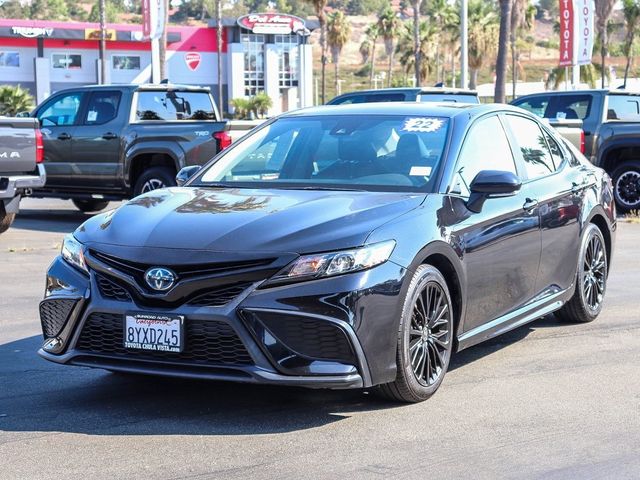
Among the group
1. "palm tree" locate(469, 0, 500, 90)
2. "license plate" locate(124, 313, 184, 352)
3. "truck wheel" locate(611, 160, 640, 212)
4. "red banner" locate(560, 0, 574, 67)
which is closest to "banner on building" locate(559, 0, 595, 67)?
"red banner" locate(560, 0, 574, 67)

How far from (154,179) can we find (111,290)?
34.5 ft

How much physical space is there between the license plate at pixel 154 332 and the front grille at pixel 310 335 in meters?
0.43

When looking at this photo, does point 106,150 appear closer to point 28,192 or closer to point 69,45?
point 28,192

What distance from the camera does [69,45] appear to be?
6391 centimetres

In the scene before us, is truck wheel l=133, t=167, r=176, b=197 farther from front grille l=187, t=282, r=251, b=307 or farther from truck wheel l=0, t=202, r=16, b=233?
front grille l=187, t=282, r=251, b=307

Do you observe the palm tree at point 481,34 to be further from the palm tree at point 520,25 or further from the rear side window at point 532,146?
the rear side window at point 532,146

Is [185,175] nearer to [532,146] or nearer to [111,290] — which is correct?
[111,290]

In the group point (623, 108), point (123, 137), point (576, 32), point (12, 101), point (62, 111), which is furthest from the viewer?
point (12, 101)

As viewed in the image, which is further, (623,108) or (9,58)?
(9,58)

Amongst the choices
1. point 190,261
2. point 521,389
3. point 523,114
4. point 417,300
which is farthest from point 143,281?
point 523,114

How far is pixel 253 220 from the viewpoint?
5.72 metres

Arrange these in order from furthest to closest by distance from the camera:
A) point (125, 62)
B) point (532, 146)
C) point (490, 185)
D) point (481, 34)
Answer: point (125, 62) < point (481, 34) < point (532, 146) < point (490, 185)

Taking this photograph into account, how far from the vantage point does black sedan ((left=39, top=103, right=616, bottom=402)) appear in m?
5.36

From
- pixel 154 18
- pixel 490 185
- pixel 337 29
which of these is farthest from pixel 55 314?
pixel 337 29
